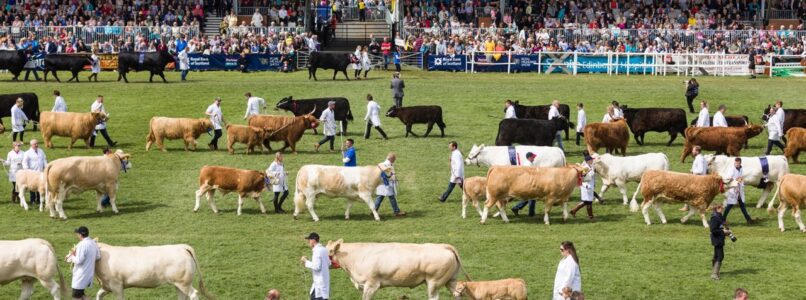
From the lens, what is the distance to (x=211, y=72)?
175ft

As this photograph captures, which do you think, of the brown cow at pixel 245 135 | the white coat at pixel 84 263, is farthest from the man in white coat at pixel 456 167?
the white coat at pixel 84 263

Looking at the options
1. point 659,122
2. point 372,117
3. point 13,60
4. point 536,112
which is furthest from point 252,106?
point 13,60

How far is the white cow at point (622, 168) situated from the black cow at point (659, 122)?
8.01 m

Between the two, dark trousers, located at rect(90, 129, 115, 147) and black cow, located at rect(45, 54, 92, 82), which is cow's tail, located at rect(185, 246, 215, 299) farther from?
black cow, located at rect(45, 54, 92, 82)

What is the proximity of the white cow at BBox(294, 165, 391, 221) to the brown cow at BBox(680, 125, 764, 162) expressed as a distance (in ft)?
34.8

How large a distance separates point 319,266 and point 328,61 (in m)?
31.8

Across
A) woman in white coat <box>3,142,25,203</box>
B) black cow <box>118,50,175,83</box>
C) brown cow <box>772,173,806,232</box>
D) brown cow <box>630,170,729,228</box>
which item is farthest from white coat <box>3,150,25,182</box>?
black cow <box>118,50,175,83</box>

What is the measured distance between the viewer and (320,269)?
18359 millimetres

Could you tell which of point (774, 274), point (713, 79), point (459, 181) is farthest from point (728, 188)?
point (713, 79)

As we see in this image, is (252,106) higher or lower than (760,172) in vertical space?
higher

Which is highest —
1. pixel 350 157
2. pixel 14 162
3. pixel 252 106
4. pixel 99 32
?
pixel 99 32

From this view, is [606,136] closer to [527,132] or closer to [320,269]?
[527,132]

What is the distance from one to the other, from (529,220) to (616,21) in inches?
1447

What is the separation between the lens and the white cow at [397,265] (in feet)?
62.6
